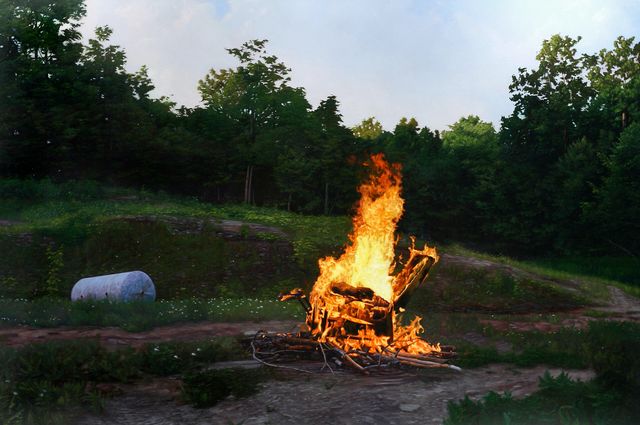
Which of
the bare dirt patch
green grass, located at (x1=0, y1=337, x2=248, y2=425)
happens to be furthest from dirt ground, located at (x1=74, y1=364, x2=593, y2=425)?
the bare dirt patch

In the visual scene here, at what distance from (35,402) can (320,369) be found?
3870 mm

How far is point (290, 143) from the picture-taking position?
37.9 m

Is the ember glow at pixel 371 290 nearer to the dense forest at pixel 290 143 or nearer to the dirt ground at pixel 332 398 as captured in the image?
the dirt ground at pixel 332 398

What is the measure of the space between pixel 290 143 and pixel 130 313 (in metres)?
24.7

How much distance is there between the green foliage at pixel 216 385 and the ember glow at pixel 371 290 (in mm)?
1847

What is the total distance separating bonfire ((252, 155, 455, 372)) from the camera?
9.70m

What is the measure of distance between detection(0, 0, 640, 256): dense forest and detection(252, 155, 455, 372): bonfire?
23.7m

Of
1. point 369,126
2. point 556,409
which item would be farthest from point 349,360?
point 369,126

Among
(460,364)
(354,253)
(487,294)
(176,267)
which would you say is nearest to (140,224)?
(176,267)

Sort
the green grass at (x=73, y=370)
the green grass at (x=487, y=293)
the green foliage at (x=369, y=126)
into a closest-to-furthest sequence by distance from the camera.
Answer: the green grass at (x=73, y=370), the green grass at (x=487, y=293), the green foliage at (x=369, y=126)

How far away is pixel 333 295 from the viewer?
33.4ft

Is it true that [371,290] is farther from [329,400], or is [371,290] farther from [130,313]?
[130,313]

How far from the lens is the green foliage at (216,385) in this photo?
24.7ft

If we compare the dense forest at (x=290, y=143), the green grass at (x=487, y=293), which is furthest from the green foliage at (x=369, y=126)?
the green grass at (x=487, y=293)
